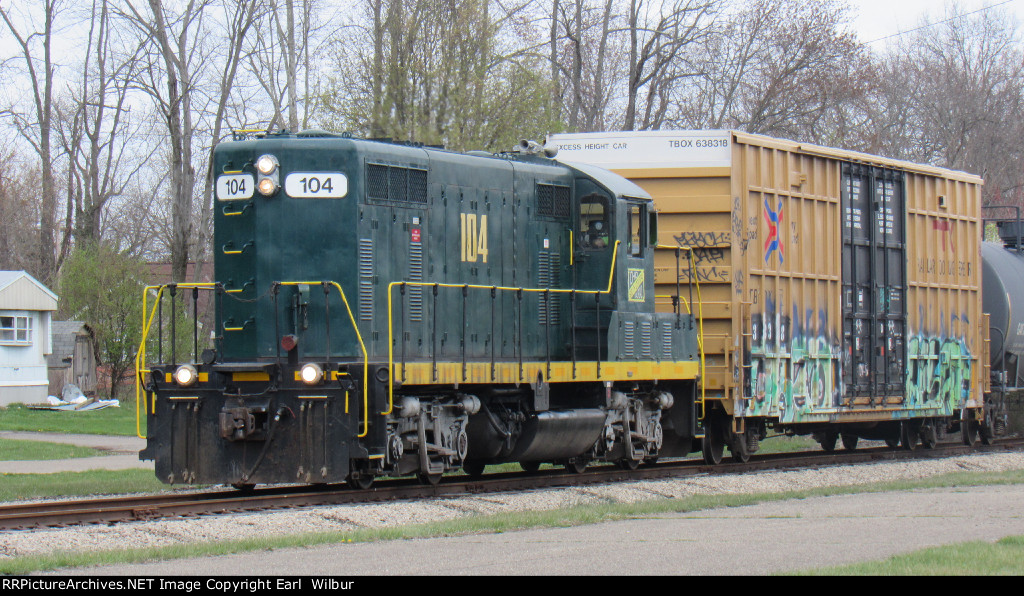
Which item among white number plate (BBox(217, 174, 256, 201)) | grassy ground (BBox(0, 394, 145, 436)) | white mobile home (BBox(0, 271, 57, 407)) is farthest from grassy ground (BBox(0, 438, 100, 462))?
white mobile home (BBox(0, 271, 57, 407))

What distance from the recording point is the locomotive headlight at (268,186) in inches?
490

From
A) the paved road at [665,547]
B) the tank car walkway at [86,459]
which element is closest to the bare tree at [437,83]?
the tank car walkway at [86,459]

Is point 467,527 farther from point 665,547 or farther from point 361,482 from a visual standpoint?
point 361,482

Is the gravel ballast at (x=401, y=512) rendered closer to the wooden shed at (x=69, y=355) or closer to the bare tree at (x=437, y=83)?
the bare tree at (x=437, y=83)

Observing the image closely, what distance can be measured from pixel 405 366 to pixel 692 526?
3416mm

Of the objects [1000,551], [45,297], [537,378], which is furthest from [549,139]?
[45,297]

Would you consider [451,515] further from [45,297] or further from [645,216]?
[45,297]

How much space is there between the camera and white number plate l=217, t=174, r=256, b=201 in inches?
497

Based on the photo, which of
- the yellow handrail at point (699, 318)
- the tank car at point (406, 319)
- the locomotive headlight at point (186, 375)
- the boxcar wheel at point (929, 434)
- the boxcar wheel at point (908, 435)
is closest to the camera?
the tank car at point (406, 319)

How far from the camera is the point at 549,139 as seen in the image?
17047 millimetres

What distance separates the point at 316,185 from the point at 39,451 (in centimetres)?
1192

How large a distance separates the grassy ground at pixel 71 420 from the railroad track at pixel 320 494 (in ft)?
46.6

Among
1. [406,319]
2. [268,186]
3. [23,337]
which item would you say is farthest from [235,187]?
[23,337]

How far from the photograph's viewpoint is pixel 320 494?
12.2 metres
